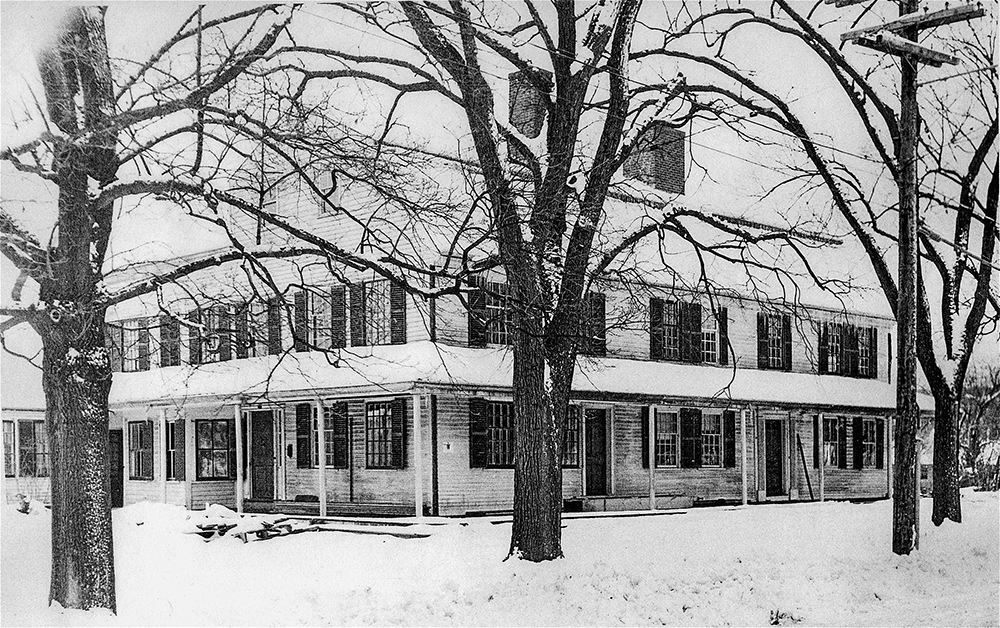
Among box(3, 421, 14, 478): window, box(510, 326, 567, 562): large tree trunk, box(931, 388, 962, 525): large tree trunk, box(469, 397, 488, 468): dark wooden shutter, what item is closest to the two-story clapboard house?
box(469, 397, 488, 468): dark wooden shutter

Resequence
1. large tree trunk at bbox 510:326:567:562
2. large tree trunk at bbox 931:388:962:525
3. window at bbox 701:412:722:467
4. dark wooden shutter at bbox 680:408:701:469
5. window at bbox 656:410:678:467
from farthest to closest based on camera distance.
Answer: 1. window at bbox 701:412:722:467
2. dark wooden shutter at bbox 680:408:701:469
3. window at bbox 656:410:678:467
4. large tree trunk at bbox 931:388:962:525
5. large tree trunk at bbox 510:326:567:562

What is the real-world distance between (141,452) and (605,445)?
8.78 metres

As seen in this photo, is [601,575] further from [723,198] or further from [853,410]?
[853,410]

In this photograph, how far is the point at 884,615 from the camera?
13.9 m

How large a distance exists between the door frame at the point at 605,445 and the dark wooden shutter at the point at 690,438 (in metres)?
2.18

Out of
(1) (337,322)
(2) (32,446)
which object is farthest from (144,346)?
(2) (32,446)

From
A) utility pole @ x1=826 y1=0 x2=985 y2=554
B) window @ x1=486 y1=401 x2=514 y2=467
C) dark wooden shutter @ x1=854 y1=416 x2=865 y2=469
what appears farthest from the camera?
dark wooden shutter @ x1=854 y1=416 x2=865 y2=469

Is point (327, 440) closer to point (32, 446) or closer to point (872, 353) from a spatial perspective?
point (32, 446)

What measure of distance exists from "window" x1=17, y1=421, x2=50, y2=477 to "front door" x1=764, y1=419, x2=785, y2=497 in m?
17.6

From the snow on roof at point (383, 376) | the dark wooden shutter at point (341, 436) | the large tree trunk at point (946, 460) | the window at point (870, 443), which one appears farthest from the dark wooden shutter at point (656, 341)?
the window at point (870, 443)

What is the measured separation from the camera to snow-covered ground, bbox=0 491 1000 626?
1220 centimetres

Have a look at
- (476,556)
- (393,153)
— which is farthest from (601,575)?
(393,153)

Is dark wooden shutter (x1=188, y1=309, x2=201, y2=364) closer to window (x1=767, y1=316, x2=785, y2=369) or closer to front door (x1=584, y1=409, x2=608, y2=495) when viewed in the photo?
front door (x1=584, y1=409, x2=608, y2=495)

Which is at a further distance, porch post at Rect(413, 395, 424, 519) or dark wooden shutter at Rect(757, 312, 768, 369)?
dark wooden shutter at Rect(757, 312, 768, 369)
